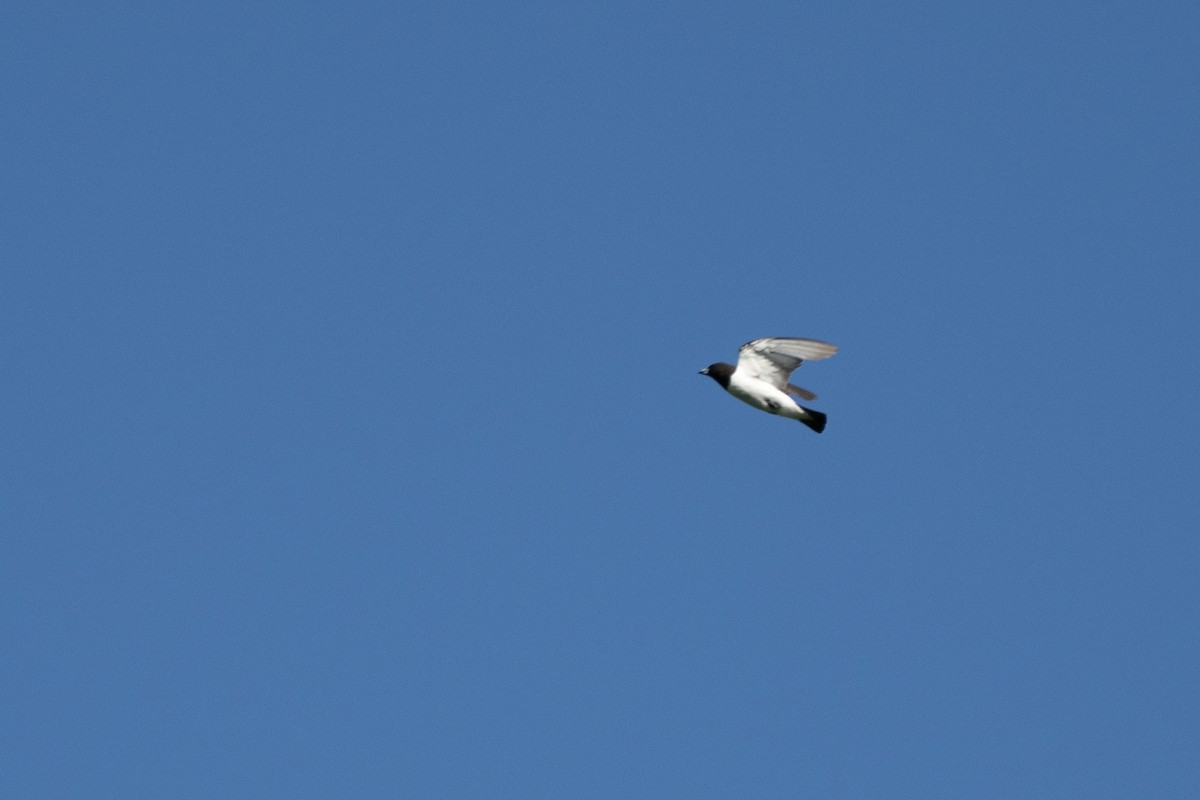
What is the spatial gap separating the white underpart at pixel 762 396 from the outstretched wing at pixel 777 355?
133 millimetres

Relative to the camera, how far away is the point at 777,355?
22562 mm

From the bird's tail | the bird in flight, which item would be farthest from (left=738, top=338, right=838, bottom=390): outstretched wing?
the bird's tail

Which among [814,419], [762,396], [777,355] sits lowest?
[814,419]

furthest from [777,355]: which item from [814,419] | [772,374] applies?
[814,419]

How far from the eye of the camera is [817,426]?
22.4 metres

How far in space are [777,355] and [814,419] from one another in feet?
3.61

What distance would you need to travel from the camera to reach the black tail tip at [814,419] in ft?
73.0

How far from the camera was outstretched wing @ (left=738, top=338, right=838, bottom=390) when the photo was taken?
72.5ft

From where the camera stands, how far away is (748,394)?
2264 cm

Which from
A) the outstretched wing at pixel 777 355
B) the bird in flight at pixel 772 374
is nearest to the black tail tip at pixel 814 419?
the bird in flight at pixel 772 374

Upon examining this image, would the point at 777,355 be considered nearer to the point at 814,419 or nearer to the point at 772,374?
the point at 772,374

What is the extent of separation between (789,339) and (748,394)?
1.06 meters

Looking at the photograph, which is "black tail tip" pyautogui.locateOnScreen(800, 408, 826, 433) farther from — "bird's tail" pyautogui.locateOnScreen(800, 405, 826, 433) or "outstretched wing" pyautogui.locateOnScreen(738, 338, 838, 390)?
"outstretched wing" pyautogui.locateOnScreen(738, 338, 838, 390)

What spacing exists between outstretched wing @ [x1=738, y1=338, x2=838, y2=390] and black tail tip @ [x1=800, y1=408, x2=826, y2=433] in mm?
726
